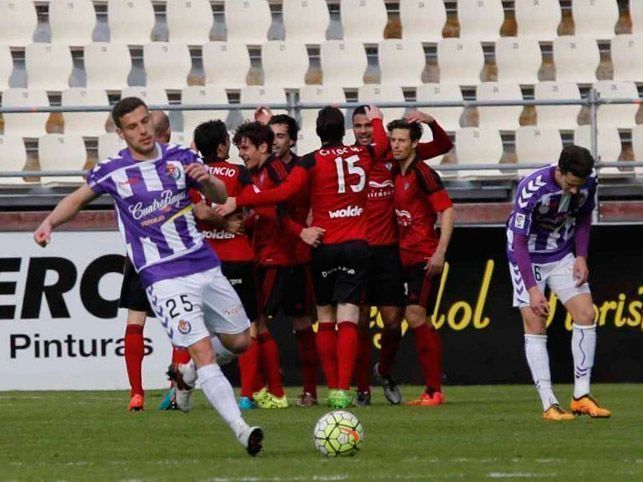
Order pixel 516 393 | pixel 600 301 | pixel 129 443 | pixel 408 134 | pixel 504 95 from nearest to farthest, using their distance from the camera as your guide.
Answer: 1. pixel 129 443
2. pixel 408 134
3. pixel 516 393
4. pixel 600 301
5. pixel 504 95

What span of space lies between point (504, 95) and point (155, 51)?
13.2 feet

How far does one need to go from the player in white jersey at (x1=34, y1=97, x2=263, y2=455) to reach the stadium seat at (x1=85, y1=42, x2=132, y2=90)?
10163mm

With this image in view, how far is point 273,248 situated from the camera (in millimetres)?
10805

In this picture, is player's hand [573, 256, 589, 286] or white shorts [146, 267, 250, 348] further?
player's hand [573, 256, 589, 286]

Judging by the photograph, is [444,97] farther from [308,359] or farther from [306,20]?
[308,359]

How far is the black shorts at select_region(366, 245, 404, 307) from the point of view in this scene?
424 inches

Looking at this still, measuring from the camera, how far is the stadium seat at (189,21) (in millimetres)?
17734

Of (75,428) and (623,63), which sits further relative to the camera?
(623,63)

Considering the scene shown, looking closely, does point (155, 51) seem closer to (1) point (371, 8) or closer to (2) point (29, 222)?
(1) point (371, 8)

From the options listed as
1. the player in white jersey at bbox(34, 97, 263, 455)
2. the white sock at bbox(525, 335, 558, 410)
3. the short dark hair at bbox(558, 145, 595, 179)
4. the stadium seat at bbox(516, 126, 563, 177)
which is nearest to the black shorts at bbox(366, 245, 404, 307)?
the white sock at bbox(525, 335, 558, 410)

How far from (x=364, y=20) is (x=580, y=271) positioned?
9436 mm

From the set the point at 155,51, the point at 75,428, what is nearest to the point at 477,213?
the point at 155,51

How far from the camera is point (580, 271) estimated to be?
903cm

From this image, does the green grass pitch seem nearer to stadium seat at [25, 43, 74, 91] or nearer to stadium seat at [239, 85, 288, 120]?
stadium seat at [239, 85, 288, 120]
